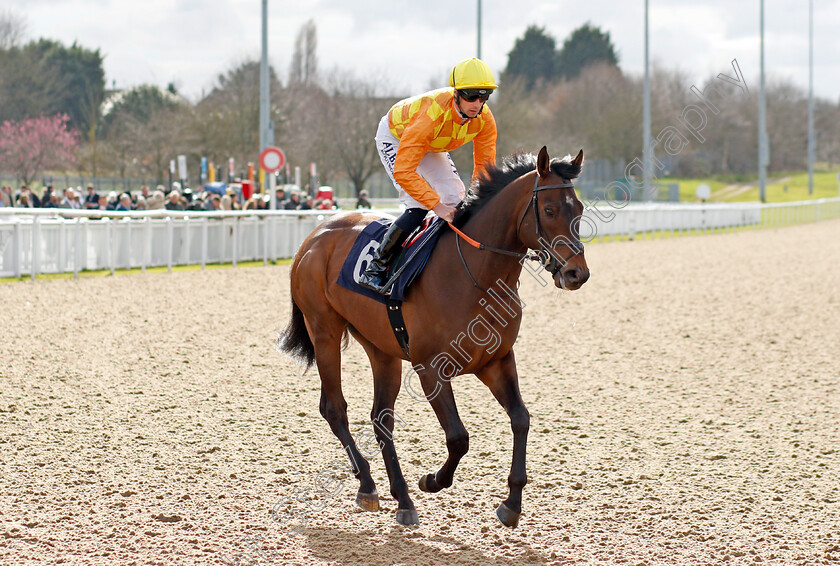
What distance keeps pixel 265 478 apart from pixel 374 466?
0.69 metres

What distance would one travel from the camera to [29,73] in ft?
160

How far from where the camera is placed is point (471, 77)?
4.34 metres

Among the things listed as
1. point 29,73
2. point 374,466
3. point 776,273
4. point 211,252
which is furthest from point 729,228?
point 29,73

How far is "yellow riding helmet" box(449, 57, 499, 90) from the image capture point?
4.34 m

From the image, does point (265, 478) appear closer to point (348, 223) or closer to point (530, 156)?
point (348, 223)

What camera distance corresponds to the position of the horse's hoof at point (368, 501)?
453 centimetres

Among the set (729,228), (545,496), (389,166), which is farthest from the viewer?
(729,228)

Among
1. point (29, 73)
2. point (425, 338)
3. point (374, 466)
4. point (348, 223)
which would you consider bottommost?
point (374, 466)

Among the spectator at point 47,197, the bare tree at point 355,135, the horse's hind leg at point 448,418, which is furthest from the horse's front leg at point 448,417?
the bare tree at point 355,135

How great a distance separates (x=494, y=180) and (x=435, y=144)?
0.41 meters

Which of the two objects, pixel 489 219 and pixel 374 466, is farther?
pixel 374 466

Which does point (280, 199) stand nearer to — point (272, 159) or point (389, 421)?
point (272, 159)

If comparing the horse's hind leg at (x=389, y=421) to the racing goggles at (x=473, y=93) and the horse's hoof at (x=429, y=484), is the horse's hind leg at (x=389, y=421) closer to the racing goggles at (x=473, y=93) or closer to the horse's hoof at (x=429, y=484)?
the horse's hoof at (x=429, y=484)

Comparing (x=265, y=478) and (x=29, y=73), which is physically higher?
(x=29, y=73)
